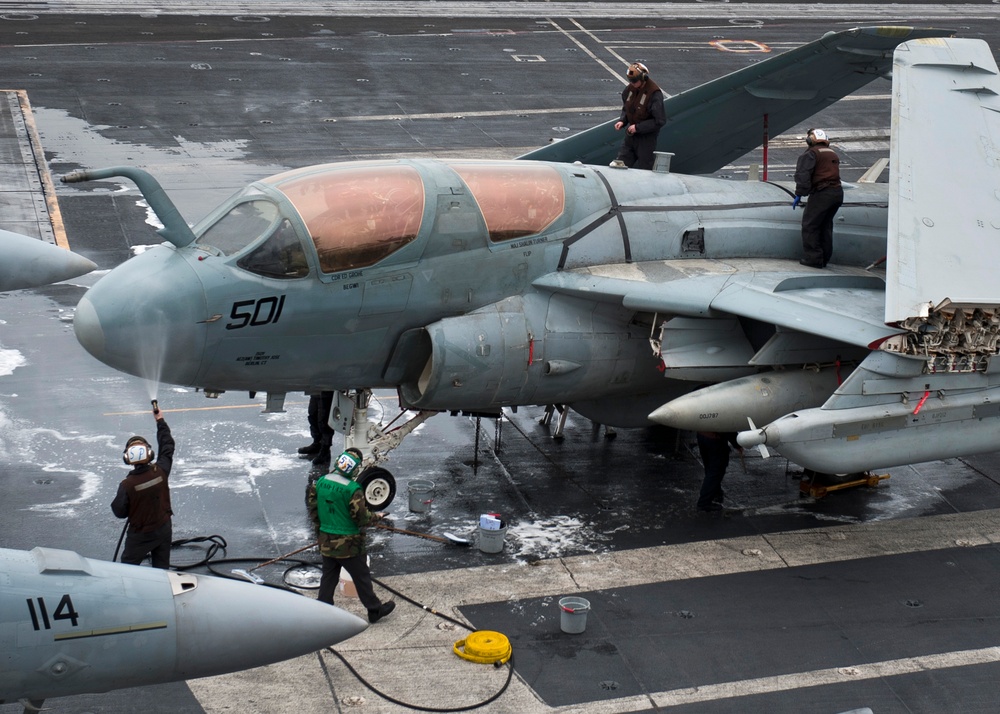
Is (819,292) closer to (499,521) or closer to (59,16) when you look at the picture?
(499,521)

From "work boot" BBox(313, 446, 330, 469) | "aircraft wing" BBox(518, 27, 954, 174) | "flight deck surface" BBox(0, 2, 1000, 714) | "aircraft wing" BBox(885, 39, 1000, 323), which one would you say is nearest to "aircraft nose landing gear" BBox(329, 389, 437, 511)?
"flight deck surface" BBox(0, 2, 1000, 714)

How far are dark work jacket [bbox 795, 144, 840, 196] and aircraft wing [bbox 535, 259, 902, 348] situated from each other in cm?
102

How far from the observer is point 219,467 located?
1460cm

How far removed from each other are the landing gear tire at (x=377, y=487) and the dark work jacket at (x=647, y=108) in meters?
5.77

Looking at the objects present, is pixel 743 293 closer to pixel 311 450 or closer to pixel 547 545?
pixel 547 545

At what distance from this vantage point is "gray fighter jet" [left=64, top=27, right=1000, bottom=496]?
1204 centimetres

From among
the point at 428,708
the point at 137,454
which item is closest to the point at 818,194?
the point at 428,708

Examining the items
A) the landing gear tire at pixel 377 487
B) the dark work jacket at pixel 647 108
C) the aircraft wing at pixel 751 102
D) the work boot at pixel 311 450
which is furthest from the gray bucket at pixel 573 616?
the dark work jacket at pixel 647 108

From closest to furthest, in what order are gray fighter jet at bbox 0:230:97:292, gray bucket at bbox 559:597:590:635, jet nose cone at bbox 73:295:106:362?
gray bucket at bbox 559:597:590:635 → jet nose cone at bbox 73:295:106:362 → gray fighter jet at bbox 0:230:97:292

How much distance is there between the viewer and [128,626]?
8.97 m

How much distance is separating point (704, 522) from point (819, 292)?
9.13 ft

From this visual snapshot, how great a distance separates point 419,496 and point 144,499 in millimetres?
3361

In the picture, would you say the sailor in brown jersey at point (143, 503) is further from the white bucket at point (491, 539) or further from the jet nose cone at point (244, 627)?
the white bucket at point (491, 539)

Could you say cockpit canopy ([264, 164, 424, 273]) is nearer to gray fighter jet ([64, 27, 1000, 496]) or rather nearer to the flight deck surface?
gray fighter jet ([64, 27, 1000, 496])
